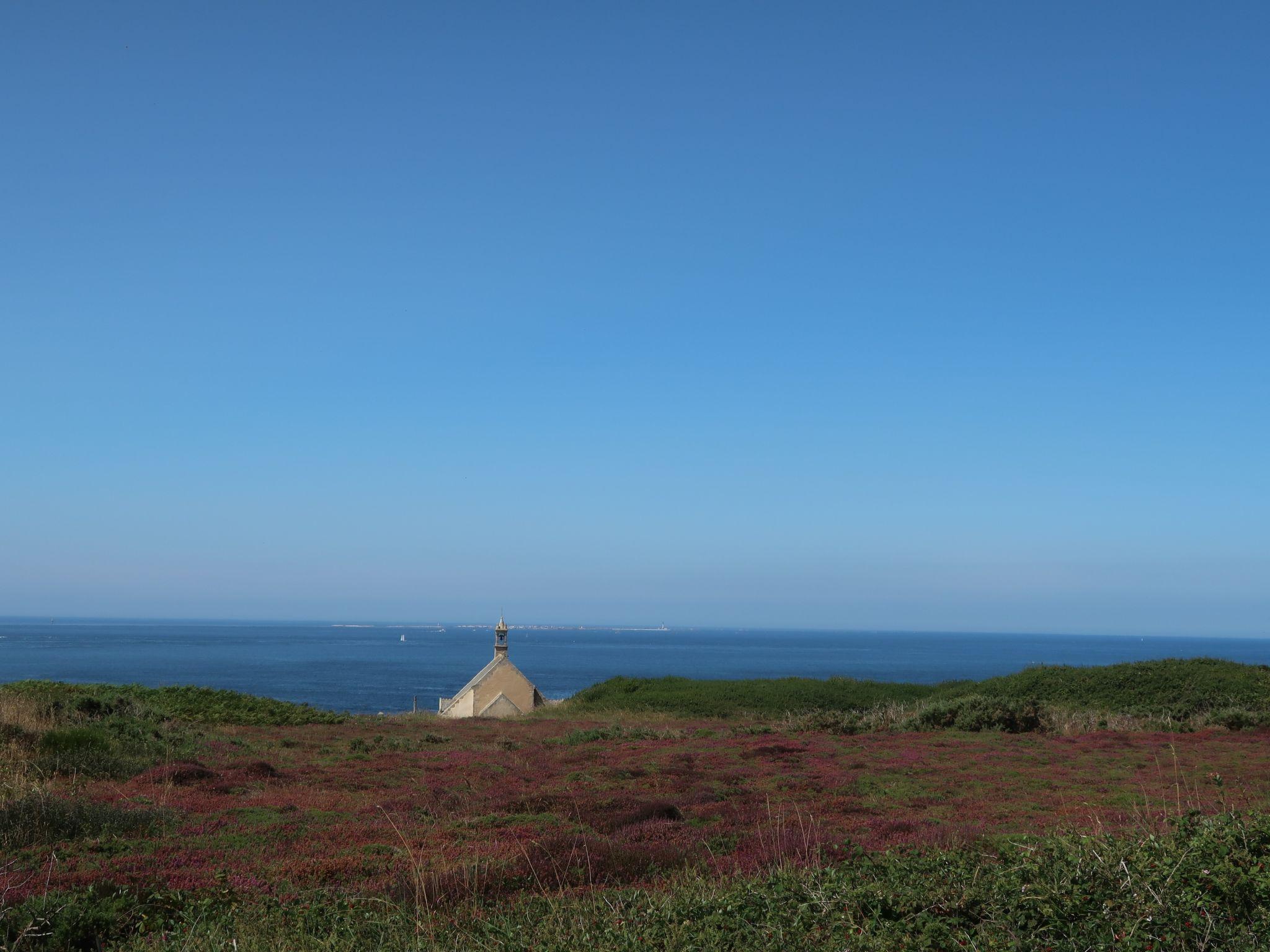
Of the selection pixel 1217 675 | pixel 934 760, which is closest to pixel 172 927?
pixel 934 760

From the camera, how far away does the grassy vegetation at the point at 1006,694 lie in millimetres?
33469

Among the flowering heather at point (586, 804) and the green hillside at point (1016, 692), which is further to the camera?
the green hillside at point (1016, 692)

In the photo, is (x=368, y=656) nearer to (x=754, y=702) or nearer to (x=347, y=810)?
(x=754, y=702)

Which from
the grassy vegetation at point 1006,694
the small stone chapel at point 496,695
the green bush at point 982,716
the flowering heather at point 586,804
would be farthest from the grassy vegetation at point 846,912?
the small stone chapel at point 496,695

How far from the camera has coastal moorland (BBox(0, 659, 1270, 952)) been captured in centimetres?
656

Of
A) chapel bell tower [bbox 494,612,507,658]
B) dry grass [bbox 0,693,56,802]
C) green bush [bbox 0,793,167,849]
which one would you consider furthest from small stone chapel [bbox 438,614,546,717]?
green bush [bbox 0,793,167,849]

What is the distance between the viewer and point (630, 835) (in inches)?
462

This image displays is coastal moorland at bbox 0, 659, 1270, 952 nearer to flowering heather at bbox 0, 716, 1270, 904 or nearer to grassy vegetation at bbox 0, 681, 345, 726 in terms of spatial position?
flowering heather at bbox 0, 716, 1270, 904

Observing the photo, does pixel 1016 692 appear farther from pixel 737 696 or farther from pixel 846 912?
pixel 846 912

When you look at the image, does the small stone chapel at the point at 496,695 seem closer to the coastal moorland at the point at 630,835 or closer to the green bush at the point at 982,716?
the coastal moorland at the point at 630,835

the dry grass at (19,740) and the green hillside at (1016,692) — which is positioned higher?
the dry grass at (19,740)

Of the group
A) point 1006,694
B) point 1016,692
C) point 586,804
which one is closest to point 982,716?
point 1006,694

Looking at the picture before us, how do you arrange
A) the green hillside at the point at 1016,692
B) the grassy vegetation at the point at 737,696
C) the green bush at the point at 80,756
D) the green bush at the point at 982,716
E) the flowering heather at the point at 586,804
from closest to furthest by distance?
the flowering heather at the point at 586,804
the green bush at the point at 80,756
the green bush at the point at 982,716
the green hillside at the point at 1016,692
the grassy vegetation at the point at 737,696

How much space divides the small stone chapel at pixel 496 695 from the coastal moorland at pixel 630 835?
18571 mm
